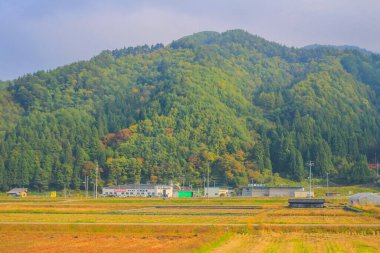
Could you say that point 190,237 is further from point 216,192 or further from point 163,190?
point 163,190

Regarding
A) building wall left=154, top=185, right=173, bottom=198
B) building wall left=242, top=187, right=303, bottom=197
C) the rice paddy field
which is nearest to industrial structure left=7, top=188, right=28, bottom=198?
building wall left=154, top=185, right=173, bottom=198

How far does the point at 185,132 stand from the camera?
14888cm

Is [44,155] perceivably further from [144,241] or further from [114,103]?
[144,241]

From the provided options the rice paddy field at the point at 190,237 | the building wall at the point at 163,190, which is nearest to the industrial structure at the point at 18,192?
the building wall at the point at 163,190

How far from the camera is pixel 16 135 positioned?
481 feet

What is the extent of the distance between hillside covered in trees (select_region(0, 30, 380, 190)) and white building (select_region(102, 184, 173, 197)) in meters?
8.16

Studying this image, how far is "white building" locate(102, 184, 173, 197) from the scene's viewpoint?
120 metres

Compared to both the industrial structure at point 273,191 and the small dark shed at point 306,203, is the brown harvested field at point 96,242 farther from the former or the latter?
the industrial structure at point 273,191

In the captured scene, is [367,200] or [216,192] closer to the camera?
[367,200]

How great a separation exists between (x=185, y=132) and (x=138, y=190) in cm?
3020

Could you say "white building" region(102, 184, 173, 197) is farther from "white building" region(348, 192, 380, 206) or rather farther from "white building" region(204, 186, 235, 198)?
"white building" region(348, 192, 380, 206)

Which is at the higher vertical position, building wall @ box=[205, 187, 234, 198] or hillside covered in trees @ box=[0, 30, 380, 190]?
hillside covered in trees @ box=[0, 30, 380, 190]

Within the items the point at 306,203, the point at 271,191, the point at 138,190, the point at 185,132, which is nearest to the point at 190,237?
the point at 306,203

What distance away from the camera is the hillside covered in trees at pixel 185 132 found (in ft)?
436
